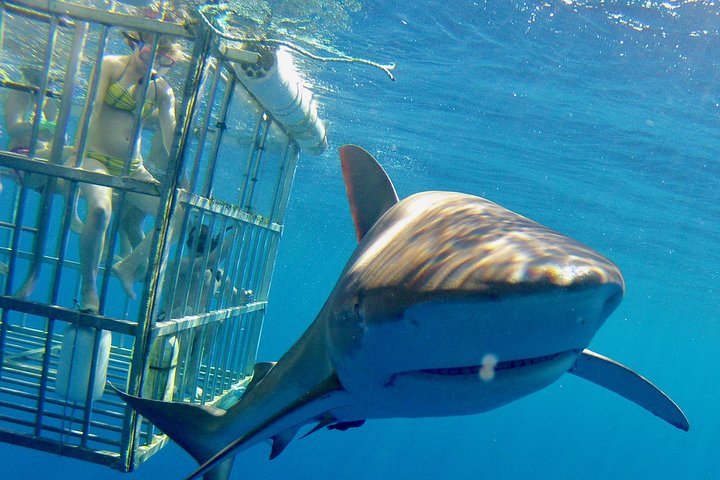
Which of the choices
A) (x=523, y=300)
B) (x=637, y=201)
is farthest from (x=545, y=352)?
(x=637, y=201)

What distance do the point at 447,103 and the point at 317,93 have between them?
11.5 feet

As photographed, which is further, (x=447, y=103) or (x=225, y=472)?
(x=447, y=103)

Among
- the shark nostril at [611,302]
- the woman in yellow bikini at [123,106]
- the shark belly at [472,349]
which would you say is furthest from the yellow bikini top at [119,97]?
the shark nostril at [611,302]

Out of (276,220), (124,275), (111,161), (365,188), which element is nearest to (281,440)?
(365,188)

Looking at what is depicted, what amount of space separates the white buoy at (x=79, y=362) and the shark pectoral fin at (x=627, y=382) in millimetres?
3316

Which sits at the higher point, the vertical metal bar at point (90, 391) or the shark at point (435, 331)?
the shark at point (435, 331)

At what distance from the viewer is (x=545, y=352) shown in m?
1.92

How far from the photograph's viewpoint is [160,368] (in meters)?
4.24

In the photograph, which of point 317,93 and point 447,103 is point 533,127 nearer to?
point 447,103

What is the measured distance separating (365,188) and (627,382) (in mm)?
2224

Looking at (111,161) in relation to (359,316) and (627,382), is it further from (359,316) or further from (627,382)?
(627,382)

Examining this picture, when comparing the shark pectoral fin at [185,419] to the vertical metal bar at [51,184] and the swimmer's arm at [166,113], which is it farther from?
the swimmer's arm at [166,113]

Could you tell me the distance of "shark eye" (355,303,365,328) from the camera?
2335 mm

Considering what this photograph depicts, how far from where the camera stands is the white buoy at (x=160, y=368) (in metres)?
4.21
